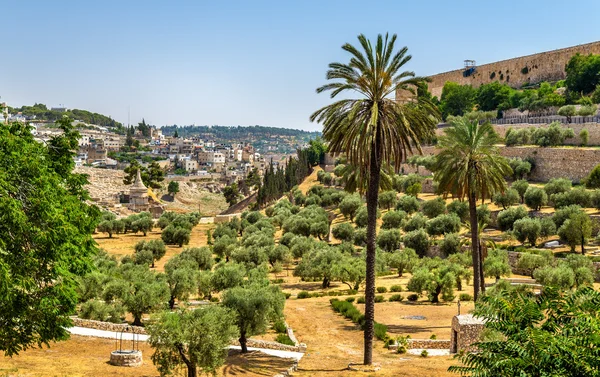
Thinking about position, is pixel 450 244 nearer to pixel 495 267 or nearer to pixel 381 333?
pixel 495 267

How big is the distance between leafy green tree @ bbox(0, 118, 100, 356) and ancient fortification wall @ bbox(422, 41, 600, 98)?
9360 cm

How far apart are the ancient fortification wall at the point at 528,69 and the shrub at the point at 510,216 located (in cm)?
5575

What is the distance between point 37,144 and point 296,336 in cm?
1339

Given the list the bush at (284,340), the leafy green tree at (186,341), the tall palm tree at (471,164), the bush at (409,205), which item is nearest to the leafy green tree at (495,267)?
the tall palm tree at (471,164)

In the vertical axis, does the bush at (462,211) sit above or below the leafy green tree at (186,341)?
above

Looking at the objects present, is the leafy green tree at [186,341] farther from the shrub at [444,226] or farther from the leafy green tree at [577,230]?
the shrub at [444,226]

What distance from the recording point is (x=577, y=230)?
40344mm

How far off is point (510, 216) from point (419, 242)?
23.1 feet

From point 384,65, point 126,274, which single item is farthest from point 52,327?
point 126,274

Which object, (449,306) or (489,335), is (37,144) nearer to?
(489,335)

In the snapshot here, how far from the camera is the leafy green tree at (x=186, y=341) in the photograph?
1678 centimetres

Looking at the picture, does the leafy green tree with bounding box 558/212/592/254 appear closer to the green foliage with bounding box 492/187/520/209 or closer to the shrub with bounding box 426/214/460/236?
the shrub with bounding box 426/214/460/236

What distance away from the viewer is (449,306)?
31.3 meters

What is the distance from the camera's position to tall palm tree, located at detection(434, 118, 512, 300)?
76.8 feet
